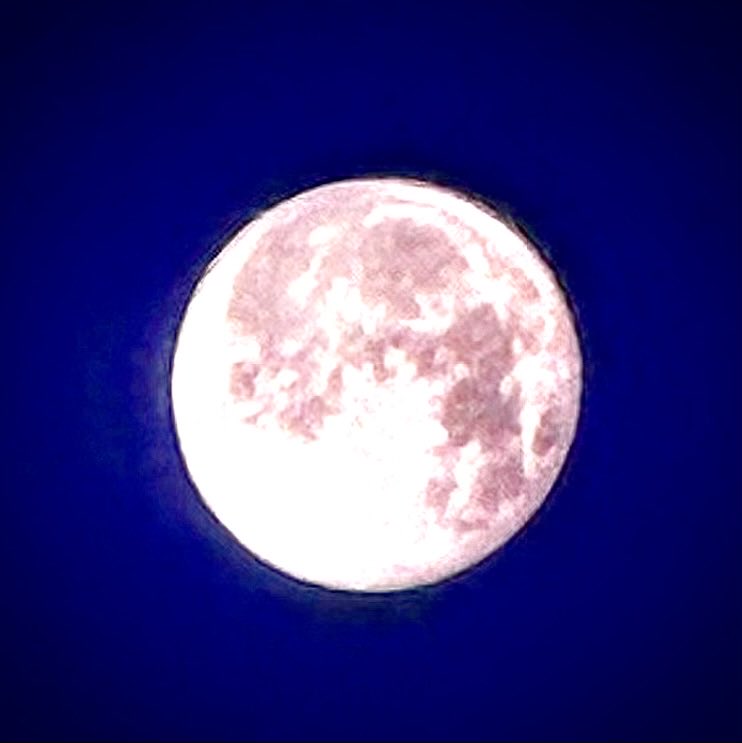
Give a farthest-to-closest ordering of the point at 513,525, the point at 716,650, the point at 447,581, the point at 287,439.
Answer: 1. the point at 716,650
2. the point at 447,581
3. the point at 513,525
4. the point at 287,439

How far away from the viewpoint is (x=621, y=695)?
1837 mm

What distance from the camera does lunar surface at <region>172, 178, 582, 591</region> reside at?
1436 millimetres

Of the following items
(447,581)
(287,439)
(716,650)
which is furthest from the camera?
(716,650)

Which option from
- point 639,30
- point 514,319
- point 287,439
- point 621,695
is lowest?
point 621,695

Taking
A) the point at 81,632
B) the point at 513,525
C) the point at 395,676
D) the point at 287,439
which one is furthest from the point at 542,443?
the point at 81,632

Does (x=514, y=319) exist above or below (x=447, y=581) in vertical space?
above

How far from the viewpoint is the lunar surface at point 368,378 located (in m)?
1.44

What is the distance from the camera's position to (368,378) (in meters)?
1.45

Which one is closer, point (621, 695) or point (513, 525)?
point (513, 525)

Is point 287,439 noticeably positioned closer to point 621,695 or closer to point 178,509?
point 178,509

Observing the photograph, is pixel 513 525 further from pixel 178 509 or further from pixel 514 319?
pixel 178 509

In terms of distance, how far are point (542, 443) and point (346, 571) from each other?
14.1 inches

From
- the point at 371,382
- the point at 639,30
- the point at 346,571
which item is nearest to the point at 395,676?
the point at 346,571

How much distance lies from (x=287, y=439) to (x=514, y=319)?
38 cm
